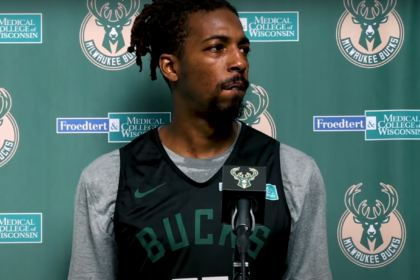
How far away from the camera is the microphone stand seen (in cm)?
85

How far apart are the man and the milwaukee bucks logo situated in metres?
0.45

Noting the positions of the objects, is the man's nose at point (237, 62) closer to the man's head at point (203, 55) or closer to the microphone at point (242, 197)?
the man's head at point (203, 55)

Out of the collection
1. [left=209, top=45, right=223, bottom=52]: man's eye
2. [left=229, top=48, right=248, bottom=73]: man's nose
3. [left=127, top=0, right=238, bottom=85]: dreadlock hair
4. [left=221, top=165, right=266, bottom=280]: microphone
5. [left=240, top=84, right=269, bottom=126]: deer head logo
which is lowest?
[left=221, top=165, right=266, bottom=280]: microphone

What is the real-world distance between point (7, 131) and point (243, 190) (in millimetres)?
1081

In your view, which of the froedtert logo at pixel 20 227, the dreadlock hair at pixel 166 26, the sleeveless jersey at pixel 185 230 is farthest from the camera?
the froedtert logo at pixel 20 227

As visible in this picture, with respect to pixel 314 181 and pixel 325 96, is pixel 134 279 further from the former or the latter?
pixel 325 96

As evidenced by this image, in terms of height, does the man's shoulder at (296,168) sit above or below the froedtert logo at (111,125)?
below

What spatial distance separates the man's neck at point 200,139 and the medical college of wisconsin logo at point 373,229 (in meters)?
0.51

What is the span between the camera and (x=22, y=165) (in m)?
1.77

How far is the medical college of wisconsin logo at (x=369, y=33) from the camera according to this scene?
5.83ft

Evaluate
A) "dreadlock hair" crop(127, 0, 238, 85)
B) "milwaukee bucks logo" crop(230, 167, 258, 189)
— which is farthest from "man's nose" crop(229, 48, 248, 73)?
"milwaukee bucks logo" crop(230, 167, 258, 189)

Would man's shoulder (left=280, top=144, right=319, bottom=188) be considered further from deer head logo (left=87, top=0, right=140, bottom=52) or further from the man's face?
deer head logo (left=87, top=0, right=140, bottom=52)

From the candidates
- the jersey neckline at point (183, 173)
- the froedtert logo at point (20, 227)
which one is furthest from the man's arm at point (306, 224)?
the froedtert logo at point (20, 227)

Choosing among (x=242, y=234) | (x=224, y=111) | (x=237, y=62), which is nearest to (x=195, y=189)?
(x=224, y=111)
